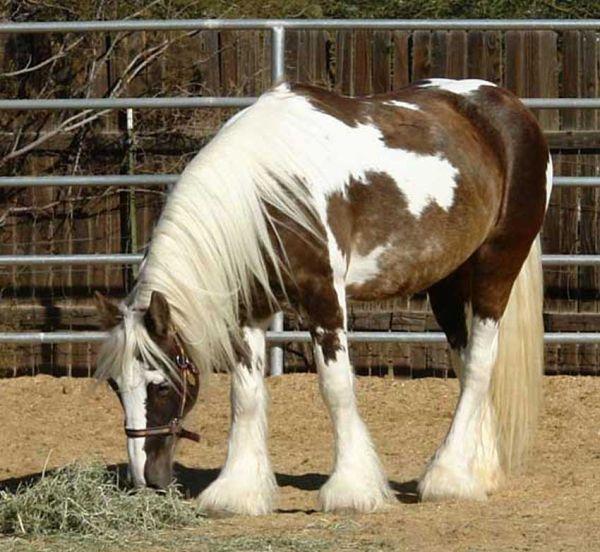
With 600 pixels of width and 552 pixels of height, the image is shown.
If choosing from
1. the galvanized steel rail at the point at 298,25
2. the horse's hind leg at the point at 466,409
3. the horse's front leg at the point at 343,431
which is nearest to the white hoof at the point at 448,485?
the horse's hind leg at the point at 466,409

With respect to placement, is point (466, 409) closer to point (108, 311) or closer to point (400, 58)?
point (108, 311)

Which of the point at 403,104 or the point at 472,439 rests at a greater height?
the point at 403,104

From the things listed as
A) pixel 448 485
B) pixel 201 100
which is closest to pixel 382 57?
pixel 201 100

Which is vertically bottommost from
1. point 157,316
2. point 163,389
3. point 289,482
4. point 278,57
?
point 289,482

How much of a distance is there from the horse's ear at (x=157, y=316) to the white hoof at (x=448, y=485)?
4.41 ft

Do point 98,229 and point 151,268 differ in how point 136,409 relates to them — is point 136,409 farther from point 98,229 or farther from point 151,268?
point 98,229

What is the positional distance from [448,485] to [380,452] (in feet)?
3.67

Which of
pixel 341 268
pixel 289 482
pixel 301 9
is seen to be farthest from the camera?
pixel 301 9

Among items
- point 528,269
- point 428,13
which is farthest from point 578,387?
point 428,13

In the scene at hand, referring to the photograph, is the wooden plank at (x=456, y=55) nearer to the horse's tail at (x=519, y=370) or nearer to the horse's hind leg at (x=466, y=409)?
the horse's tail at (x=519, y=370)

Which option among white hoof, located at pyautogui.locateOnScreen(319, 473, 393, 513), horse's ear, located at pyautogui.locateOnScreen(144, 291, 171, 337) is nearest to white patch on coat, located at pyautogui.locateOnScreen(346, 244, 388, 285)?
white hoof, located at pyautogui.locateOnScreen(319, 473, 393, 513)

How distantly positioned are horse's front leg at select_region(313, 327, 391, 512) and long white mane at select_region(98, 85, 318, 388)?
30 centimetres

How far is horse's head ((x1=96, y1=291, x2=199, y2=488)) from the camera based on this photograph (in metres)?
4.76

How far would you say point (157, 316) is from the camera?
4734 millimetres
